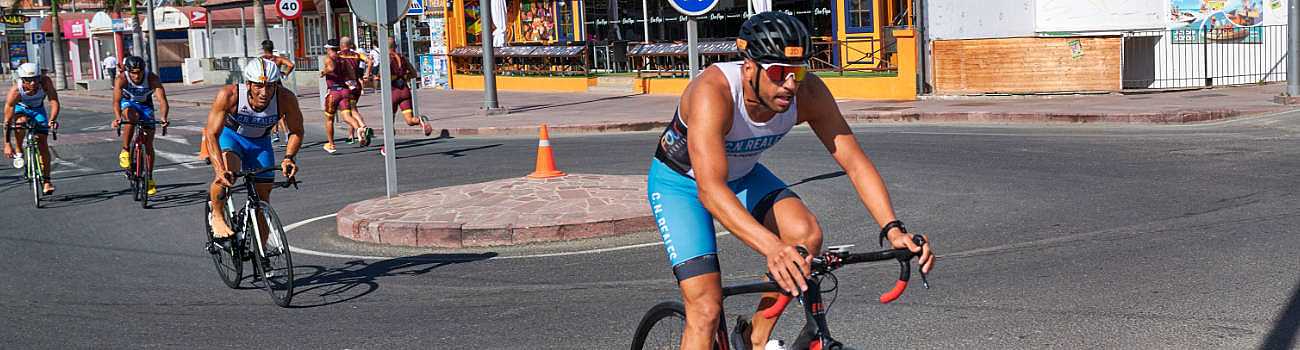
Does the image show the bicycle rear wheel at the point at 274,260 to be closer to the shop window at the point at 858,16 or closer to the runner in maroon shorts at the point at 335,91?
the runner in maroon shorts at the point at 335,91

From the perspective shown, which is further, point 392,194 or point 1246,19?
point 1246,19

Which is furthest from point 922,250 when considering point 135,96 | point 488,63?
point 488,63

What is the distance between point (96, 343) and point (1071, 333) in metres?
4.65

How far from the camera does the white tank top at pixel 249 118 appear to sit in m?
7.70

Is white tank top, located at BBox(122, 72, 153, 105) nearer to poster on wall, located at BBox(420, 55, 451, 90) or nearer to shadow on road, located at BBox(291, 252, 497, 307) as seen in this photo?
shadow on road, located at BBox(291, 252, 497, 307)

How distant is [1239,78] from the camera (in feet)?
73.2

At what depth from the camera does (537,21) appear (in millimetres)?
34469

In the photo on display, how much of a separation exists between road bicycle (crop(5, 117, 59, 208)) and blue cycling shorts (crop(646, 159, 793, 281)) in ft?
32.4

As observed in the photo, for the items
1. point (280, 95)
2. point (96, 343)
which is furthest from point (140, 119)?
point (96, 343)

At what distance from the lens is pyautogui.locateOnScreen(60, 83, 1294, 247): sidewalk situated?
8883 millimetres

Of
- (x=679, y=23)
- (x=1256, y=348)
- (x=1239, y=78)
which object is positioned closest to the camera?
(x=1256, y=348)

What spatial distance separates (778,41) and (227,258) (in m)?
5.17

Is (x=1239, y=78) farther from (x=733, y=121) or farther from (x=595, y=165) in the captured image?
(x=733, y=121)

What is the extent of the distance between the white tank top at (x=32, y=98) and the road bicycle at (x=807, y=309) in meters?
A: 10.8
